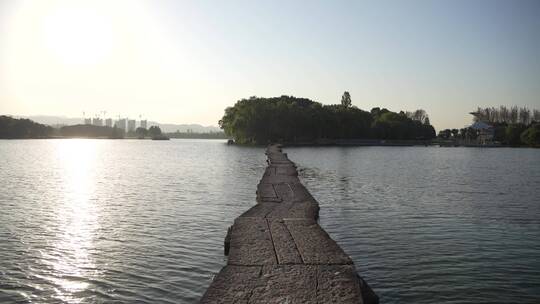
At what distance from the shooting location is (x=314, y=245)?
1302 cm

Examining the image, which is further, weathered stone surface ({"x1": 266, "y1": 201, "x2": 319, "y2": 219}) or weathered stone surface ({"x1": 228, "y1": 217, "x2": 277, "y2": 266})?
weathered stone surface ({"x1": 266, "y1": 201, "x2": 319, "y2": 219})

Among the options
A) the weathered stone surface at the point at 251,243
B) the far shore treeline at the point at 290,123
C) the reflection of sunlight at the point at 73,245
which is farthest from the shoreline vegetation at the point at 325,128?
the weathered stone surface at the point at 251,243

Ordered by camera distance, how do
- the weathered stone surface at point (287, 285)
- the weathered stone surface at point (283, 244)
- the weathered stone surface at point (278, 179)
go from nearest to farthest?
the weathered stone surface at point (287, 285) → the weathered stone surface at point (283, 244) → the weathered stone surface at point (278, 179)

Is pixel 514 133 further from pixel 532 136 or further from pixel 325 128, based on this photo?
pixel 325 128

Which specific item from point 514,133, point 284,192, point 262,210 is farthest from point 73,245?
point 514,133

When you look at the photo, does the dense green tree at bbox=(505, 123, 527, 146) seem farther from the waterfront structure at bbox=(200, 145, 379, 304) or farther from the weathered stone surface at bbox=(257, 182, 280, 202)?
the waterfront structure at bbox=(200, 145, 379, 304)

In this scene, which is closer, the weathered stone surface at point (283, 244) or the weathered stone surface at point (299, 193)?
the weathered stone surface at point (283, 244)

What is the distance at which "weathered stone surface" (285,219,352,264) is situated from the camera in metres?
11.6

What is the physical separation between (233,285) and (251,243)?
3453mm

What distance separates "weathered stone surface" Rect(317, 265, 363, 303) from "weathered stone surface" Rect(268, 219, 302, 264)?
94 cm

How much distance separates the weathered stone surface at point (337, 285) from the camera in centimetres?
901

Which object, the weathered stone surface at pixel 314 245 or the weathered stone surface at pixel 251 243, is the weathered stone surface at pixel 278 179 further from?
the weathered stone surface at pixel 314 245

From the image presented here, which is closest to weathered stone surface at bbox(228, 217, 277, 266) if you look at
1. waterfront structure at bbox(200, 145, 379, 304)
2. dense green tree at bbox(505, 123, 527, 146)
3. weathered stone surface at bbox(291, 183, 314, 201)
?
waterfront structure at bbox(200, 145, 379, 304)

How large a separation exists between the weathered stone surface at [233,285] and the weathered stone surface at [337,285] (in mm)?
1450
